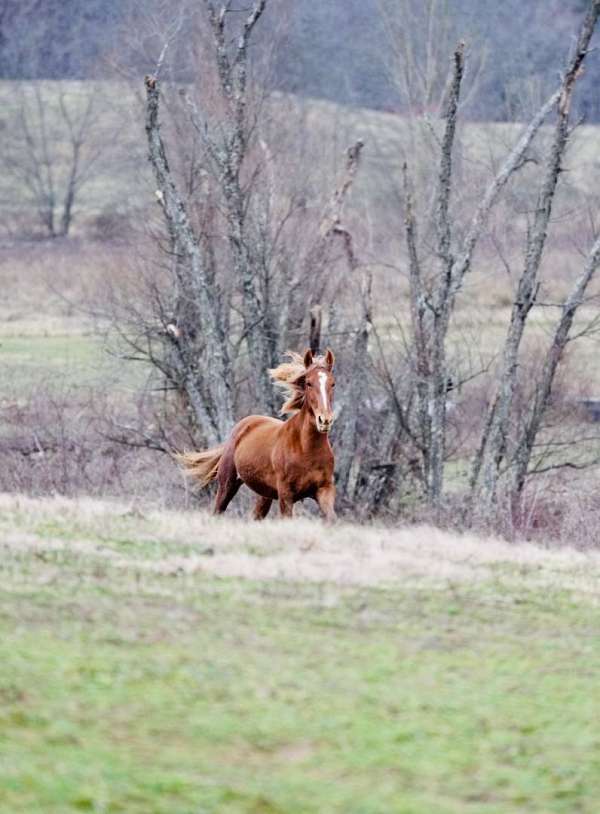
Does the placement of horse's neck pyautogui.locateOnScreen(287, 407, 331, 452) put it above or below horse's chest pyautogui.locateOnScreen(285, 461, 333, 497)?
above

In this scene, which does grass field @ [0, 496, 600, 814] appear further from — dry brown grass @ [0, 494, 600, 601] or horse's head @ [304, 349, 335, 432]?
horse's head @ [304, 349, 335, 432]

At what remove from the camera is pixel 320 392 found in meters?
15.2

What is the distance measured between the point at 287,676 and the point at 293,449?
750cm

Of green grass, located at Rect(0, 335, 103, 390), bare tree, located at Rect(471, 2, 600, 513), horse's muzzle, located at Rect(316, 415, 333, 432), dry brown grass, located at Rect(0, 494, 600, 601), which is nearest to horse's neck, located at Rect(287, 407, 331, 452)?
horse's muzzle, located at Rect(316, 415, 333, 432)

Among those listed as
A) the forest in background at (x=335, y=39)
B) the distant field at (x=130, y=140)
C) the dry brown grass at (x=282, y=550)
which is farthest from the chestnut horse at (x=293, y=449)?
the forest in background at (x=335, y=39)

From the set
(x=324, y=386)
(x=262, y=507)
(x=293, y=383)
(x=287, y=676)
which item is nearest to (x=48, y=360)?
(x=262, y=507)

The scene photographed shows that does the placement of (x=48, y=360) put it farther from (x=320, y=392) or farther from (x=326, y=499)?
(x=320, y=392)

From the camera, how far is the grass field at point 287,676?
659cm

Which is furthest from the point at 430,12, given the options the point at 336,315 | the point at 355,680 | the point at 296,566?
the point at 355,680

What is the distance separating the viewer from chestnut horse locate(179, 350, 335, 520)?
15.4 metres

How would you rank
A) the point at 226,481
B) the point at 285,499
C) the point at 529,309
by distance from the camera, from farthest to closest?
the point at 529,309, the point at 226,481, the point at 285,499

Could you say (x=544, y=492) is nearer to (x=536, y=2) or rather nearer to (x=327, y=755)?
(x=327, y=755)

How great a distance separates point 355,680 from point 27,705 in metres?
1.77

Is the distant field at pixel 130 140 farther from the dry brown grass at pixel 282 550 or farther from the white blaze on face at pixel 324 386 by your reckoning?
the dry brown grass at pixel 282 550
